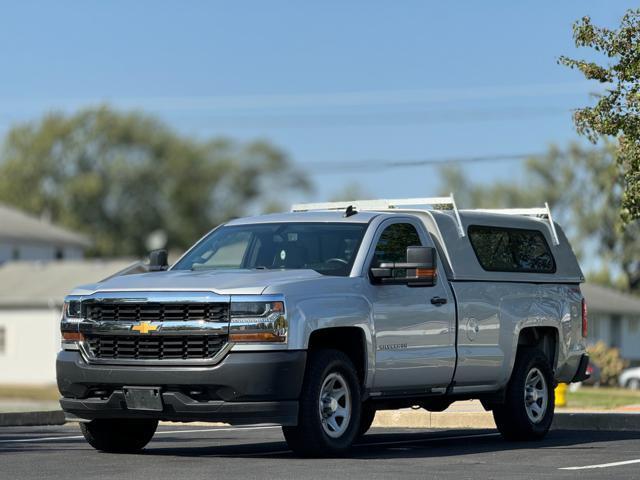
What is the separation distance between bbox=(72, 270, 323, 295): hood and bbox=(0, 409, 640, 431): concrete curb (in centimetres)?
516

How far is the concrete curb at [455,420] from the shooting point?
17219mm

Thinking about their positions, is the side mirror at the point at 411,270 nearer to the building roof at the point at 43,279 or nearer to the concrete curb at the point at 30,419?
the concrete curb at the point at 30,419

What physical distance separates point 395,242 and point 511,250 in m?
2.01

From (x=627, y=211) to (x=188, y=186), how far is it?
87239mm

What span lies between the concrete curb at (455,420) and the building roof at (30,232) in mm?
55175

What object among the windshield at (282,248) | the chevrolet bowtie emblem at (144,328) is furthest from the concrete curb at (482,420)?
the chevrolet bowtie emblem at (144,328)

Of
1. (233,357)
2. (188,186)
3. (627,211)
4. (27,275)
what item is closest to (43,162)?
(188,186)

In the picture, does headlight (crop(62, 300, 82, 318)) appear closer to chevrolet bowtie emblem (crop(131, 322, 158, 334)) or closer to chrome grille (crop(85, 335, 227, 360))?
chrome grille (crop(85, 335, 227, 360))

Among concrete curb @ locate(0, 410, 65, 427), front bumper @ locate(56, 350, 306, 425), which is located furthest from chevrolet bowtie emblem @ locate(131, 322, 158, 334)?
concrete curb @ locate(0, 410, 65, 427)

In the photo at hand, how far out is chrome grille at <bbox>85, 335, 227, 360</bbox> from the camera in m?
12.4

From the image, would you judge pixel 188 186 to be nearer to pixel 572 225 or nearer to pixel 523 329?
pixel 572 225

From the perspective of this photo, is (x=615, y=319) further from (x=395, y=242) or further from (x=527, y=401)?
(x=395, y=242)

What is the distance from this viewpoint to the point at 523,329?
15.5 m

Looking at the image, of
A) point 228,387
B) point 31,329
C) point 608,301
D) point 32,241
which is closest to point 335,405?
point 228,387
